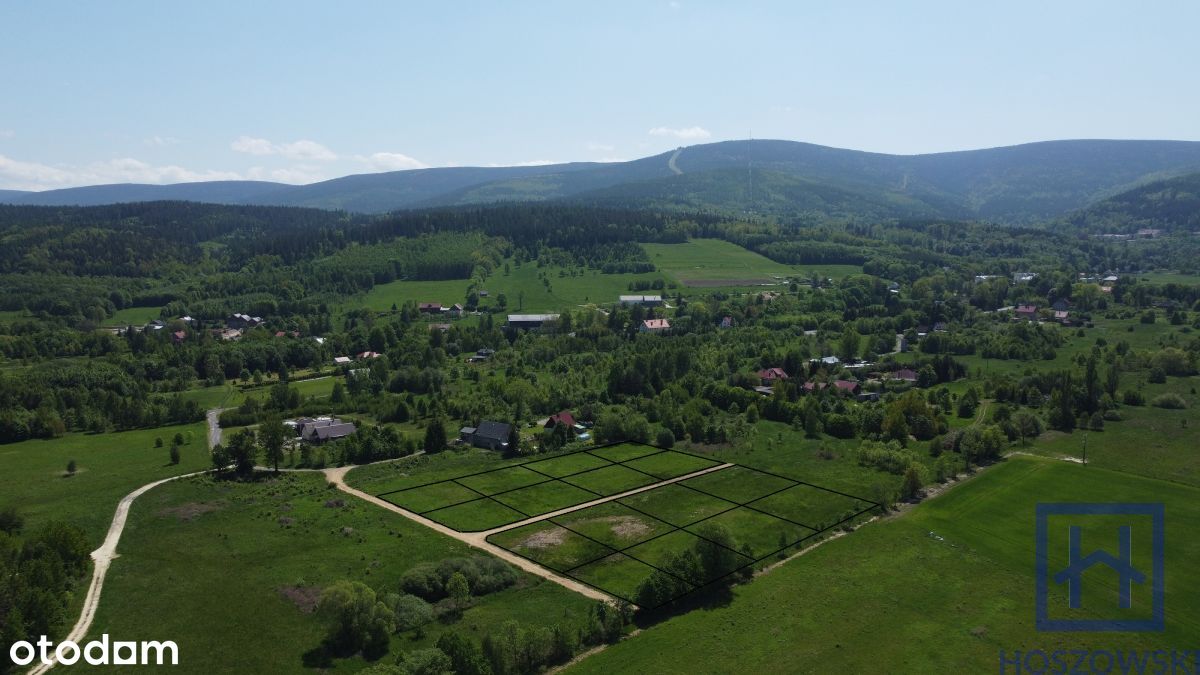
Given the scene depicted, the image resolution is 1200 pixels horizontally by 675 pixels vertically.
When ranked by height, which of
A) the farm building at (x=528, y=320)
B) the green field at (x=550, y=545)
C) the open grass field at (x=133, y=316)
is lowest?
the green field at (x=550, y=545)

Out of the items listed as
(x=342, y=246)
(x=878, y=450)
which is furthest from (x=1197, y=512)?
(x=342, y=246)

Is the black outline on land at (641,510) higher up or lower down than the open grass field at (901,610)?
higher up

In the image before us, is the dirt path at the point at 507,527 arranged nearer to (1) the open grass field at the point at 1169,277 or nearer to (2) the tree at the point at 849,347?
(2) the tree at the point at 849,347

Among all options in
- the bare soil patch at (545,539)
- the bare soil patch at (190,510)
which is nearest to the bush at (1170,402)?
the bare soil patch at (545,539)

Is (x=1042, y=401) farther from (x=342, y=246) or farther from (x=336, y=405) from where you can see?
(x=342, y=246)

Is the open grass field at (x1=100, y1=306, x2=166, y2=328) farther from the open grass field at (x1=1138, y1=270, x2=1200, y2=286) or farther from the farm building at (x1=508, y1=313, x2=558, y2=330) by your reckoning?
the open grass field at (x1=1138, y1=270, x2=1200, y2=286)
